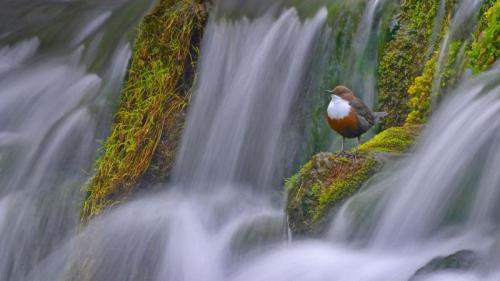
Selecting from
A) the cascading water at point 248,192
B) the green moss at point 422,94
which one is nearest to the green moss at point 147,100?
the cascading water at point 248,192

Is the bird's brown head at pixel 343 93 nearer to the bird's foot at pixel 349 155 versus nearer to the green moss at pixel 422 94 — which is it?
the green moss at pixel 422 94

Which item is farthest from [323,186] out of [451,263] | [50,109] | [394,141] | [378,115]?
[50,109]

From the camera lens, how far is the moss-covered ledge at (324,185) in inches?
173

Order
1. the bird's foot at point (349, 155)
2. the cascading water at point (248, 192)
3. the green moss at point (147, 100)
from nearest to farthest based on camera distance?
1. the cascading water at point (248, 192)
2. the bird's foot at point (349, 155)
3. the green moss at point (147, 100)

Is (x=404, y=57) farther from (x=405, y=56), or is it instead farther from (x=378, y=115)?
(x=378, y=115)

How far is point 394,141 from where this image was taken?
Answer: 475 centimetres

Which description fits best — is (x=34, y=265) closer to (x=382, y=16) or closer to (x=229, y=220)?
(x=229, y=220)

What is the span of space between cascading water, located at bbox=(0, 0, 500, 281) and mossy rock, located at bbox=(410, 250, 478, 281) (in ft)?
0.11

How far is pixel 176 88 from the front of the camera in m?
6.18

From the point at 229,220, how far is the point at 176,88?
1.05 meters

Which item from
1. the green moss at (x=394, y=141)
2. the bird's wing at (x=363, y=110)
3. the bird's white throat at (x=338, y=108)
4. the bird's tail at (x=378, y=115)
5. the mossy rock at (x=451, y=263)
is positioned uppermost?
the bird's white throat at (x=338, y=108)

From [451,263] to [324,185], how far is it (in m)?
0.87

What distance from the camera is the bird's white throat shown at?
5.10 m

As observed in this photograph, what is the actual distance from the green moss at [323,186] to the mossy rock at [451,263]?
2.44ft
